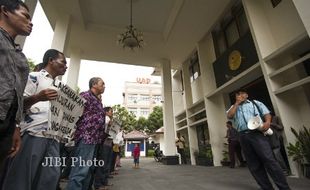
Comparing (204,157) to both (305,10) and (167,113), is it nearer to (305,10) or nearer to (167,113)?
(167,113)

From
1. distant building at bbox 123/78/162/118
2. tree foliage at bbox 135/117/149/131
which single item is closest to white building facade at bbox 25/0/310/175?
tree foliage at bbox 135/117/149/131

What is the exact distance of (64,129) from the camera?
5.67 ft

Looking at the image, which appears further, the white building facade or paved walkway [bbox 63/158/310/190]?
the white building facade

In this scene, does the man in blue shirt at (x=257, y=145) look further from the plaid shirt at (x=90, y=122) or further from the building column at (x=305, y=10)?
the plaid shirt at (x=90, y=122)

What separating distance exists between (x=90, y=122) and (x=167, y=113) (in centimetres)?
641

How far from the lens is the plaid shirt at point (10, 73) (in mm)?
914

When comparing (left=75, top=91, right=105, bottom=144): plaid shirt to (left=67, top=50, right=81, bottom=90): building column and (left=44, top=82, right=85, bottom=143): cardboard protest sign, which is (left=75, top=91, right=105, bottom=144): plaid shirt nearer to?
(left=44, top=82, right=85, bottom=143): cardboard protest sign

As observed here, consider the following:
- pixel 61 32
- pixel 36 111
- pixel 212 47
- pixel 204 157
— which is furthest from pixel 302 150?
pixel 61 32

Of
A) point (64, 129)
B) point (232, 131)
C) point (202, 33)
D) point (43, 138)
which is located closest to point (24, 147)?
point (43, 138)

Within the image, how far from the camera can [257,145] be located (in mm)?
2475

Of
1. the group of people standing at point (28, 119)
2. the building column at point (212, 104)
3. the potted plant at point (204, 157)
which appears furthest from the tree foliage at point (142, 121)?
the group of people standing at point (28, 119)

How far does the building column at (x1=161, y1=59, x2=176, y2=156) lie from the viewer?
8.23 m

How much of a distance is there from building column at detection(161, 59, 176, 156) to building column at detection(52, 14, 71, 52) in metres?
4.55

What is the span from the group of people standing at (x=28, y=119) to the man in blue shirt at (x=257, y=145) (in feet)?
6.25
